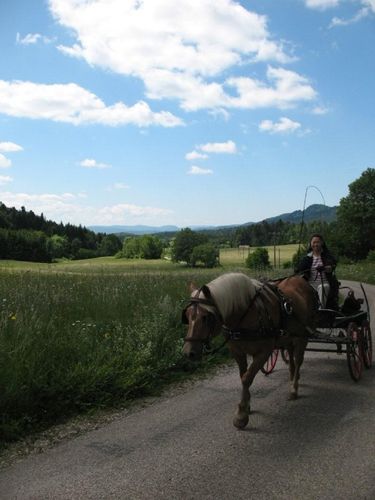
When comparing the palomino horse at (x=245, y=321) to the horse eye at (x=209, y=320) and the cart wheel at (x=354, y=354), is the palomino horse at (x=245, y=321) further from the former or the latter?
the cart wheel at (x=354, y=354)

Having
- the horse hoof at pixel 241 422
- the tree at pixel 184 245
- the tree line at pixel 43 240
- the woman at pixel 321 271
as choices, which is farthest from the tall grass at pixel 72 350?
the tree line at pixel 43 240

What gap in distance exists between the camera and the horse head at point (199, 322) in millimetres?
4031

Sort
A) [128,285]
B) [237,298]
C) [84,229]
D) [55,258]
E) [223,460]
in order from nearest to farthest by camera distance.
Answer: [223,460], [237,298], [128,285], [55,258], [84,229]

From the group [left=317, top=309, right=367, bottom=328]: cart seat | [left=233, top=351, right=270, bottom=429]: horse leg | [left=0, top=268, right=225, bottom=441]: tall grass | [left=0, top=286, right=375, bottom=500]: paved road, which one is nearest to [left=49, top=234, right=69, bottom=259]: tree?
[left=0, top=268, right=225, bottom=441]: tall grass

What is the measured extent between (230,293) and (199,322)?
555mm

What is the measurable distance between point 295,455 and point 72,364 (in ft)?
9.60

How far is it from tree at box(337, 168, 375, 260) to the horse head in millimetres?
58112

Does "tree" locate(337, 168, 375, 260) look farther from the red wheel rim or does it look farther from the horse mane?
the horse mane

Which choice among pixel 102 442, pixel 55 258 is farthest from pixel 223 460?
pixel 55 258

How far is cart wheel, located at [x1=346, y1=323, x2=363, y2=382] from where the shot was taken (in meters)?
6.01

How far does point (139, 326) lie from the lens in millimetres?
7555

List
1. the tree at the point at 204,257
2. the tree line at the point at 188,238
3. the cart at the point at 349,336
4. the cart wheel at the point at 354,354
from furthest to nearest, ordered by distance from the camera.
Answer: the tree at the point at 204,257 → the tree line at the point at 188,238 → the cart at the point at 349,336 → the cart wheel at the point at 354,354

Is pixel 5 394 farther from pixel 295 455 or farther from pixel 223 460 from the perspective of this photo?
pixel 295 455

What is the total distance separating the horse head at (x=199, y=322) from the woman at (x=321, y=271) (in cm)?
331
